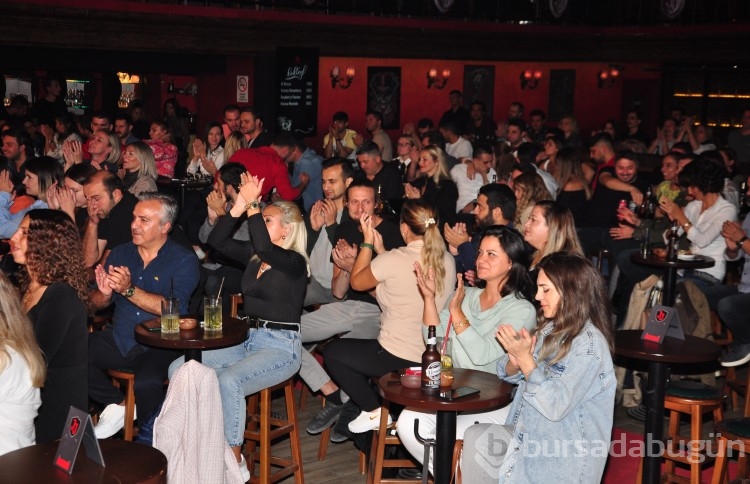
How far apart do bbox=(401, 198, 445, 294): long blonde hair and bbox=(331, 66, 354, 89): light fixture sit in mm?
10412

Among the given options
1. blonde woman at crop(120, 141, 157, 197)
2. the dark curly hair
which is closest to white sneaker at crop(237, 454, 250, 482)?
the dark curly hair

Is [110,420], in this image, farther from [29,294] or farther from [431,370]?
[431,370]

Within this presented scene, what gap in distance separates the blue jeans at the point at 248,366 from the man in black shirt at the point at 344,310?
72 cm

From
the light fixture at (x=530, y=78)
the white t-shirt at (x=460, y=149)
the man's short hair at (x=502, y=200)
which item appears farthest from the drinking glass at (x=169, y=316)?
the light fixture at (x=530, y=78)

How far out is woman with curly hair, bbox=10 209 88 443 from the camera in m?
4.14

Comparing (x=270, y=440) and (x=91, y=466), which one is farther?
(x=270, y=440)

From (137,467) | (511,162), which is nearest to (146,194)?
(137,467)

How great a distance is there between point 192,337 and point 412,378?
1.15 m

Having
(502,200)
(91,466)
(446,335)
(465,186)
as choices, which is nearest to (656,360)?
(446,335)

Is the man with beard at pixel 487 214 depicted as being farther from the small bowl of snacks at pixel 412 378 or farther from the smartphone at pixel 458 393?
the smartphone at pixel 458 393

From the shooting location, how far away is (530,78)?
1817cm

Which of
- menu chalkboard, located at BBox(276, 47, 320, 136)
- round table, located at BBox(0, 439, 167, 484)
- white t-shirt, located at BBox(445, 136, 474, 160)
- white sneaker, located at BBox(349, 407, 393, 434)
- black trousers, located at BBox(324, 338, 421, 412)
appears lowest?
white sneaker, located at BBox(349, 407, 393, 434)

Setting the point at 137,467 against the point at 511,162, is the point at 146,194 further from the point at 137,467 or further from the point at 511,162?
the point at 511,162

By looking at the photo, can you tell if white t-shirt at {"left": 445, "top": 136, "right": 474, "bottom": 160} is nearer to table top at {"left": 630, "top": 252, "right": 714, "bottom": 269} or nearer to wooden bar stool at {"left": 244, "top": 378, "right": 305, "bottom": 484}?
table top at {"left": 630, "top": 252, "right": 714, "bottom": 269}
